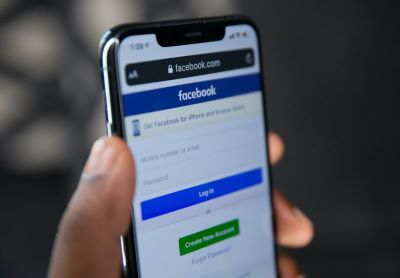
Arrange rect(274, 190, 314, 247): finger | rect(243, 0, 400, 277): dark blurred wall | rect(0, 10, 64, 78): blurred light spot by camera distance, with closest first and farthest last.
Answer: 1. rect(274, 190, 314, 247): finger
2. rect(243, 0, 400, 277): dark blurred wall
3. rect(0, 10, 64, 78): blurred light spot

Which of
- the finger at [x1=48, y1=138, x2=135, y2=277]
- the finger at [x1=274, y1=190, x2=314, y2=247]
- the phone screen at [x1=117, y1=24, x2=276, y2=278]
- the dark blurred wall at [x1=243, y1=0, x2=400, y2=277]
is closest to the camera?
the finger at [x1=48, y1=138, x2=135, y2=277]

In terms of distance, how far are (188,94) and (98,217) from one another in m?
0.19

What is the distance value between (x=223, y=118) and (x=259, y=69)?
0.09 metres

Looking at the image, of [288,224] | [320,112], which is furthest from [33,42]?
[288,224]

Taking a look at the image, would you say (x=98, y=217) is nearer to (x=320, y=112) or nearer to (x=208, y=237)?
(x=208, y=237)

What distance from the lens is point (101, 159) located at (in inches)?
20.3

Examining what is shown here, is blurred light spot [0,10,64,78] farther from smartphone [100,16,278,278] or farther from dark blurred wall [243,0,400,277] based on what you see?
smartphone [100,16,278,278]

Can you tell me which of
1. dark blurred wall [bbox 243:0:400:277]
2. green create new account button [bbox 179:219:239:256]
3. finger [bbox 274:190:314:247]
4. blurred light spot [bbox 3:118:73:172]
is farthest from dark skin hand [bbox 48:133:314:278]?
blurred light spot [bbox 3:118:73:172]

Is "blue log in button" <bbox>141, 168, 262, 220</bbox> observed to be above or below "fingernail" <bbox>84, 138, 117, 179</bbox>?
below

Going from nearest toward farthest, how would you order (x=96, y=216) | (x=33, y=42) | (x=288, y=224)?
(x=96, y=216) < (x=288, y=224) < (x=33, y=42)

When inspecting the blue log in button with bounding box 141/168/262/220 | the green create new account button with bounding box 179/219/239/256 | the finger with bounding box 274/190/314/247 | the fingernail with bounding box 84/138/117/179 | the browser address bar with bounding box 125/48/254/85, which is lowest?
the finger with bounding box 274/190/314/247

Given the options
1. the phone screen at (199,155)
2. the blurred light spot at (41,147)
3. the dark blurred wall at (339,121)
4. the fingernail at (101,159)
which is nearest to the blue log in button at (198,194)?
the phone screen at (199,155)

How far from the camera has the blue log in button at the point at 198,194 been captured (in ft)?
2.02

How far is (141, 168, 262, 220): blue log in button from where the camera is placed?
61 cm
